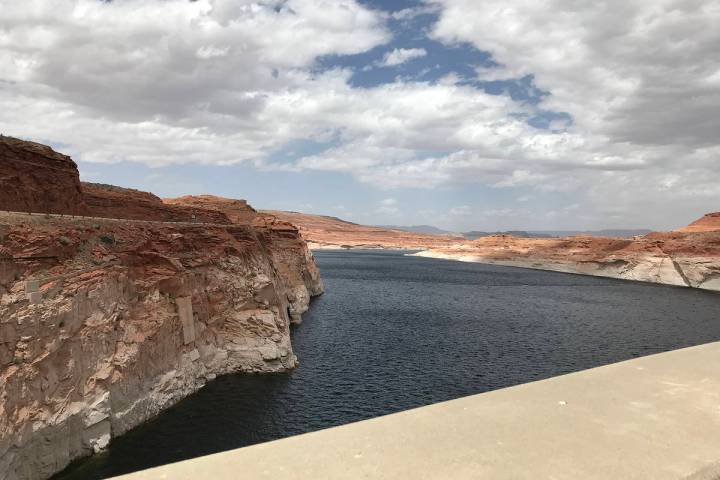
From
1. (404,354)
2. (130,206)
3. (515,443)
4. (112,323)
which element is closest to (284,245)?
(130,206)

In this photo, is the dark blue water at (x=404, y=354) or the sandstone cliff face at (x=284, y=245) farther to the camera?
the sandstone cliff face at (x=284, y=245)

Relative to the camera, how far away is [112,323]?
22.1 m

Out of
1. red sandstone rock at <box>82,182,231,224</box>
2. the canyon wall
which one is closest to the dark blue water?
the canyon wall

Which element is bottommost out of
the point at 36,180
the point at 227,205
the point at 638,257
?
the point at 638,257

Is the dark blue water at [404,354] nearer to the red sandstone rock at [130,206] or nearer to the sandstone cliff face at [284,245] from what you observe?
the sandstone cliff face at [284,245]

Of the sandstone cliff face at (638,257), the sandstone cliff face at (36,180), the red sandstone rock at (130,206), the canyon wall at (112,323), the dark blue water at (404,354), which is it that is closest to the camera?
the canyon wall at (112,323)

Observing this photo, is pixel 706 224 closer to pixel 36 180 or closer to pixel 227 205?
pixel 227 205

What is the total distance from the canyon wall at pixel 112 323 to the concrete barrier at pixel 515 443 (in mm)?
13357

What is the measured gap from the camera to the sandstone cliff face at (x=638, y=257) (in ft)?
311

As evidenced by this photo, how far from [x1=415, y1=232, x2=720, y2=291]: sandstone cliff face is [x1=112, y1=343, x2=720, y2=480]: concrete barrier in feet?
338

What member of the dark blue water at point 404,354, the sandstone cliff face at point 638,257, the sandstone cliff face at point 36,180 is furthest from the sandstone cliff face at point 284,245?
the sandstone cliff face at point 638,257

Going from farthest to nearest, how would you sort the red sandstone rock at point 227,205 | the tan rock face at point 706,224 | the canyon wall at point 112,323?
the tan rock face at point 706,224, the red sandstone rock at point 227,205, the canyon wall at point 112,323

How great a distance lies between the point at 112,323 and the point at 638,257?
4802 inches

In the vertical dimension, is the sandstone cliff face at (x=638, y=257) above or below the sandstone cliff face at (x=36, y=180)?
below
